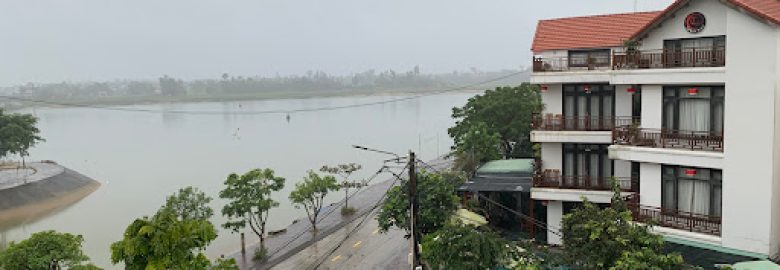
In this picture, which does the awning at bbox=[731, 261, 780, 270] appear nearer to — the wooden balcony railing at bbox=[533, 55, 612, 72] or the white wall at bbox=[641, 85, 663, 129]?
the white wall at bbox=[641, 85, 663, 129]

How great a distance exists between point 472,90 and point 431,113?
63407 millimetres

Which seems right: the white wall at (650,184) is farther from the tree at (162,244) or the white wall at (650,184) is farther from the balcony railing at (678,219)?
the tree at (162,244)

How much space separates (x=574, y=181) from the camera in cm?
1605

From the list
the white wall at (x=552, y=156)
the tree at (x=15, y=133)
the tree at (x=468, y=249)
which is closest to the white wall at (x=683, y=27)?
the white wall at (x=552, y=156)

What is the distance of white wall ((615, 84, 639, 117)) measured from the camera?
15.0 meters

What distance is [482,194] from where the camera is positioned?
747 inches

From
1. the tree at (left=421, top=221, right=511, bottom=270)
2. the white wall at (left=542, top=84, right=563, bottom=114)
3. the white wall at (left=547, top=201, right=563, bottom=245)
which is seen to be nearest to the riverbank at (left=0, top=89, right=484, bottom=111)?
the white wall at (left=547, top=201, right=563, bottom=245)

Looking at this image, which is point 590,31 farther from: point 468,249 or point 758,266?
point 468,249

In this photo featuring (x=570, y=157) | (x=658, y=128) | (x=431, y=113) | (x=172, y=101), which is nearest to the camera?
(x=658, y=128)

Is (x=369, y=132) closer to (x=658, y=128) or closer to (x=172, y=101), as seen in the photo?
(x=658, y=128)

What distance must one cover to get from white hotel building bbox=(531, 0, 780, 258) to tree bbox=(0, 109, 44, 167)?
3139cm

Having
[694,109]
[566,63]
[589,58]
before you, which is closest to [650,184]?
[694,109]

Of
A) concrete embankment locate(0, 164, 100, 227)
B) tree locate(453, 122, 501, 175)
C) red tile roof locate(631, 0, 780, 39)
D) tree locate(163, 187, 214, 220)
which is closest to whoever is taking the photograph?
red tile roof locate(631, 0, 780, 39)

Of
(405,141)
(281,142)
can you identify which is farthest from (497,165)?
(281,142)
